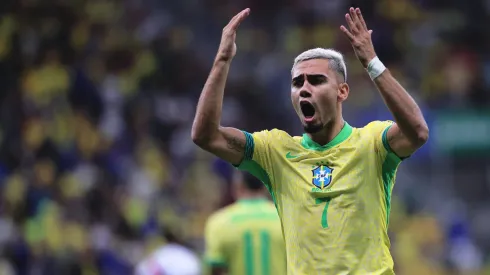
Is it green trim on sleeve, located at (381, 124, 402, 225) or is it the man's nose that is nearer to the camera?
green trim on sleeve, located at (381, 124, 402, 225)

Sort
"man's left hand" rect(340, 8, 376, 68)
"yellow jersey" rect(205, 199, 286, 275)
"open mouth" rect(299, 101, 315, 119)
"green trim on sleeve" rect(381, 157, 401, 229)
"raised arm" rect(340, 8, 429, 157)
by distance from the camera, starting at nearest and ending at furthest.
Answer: "raised arm" rect(340, 8, 429, 157), "man's left hand" rect(340, 8, 376, 68), "green trim on sleeve" rect(381, 157, 401, 229), "open mouth" rect(299, 101, 315, 119), "yellow jersey" rect(205, 199, 286, 275)

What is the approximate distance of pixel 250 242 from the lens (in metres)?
7.40

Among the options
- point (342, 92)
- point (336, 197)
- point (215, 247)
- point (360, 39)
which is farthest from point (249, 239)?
point (360, 39)

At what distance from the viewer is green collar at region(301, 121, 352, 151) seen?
5.17 meters

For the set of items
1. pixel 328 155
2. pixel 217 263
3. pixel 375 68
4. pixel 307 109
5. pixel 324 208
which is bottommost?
pixel 217 263

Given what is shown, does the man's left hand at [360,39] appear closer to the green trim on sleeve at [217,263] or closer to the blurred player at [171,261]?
the green trim on sleeve at [217,263]

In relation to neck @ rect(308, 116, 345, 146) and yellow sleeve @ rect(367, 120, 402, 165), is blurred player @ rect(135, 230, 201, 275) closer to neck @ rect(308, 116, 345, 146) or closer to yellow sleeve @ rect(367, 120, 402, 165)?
neck @ rect(308, 116, 345, 146)

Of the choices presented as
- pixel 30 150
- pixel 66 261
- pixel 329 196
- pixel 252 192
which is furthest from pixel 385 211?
pixel 30 150

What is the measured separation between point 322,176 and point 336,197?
→ 0.13 meters

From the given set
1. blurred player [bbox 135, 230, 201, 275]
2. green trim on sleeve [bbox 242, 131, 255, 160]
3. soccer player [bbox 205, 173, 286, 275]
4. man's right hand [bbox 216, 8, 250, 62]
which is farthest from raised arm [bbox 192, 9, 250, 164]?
blurred player [bbox 135, 230, 201, 275]

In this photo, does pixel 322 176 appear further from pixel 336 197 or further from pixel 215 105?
pixel 215 105

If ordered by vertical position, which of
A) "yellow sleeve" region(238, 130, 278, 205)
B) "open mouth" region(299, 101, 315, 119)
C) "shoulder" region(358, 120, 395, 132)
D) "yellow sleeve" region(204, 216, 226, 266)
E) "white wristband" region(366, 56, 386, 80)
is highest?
"white wristband" region(366, 56, 386, 80)

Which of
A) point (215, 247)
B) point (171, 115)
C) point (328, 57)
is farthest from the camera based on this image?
point (171, 115)

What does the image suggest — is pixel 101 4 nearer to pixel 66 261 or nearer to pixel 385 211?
pixel 66 261
